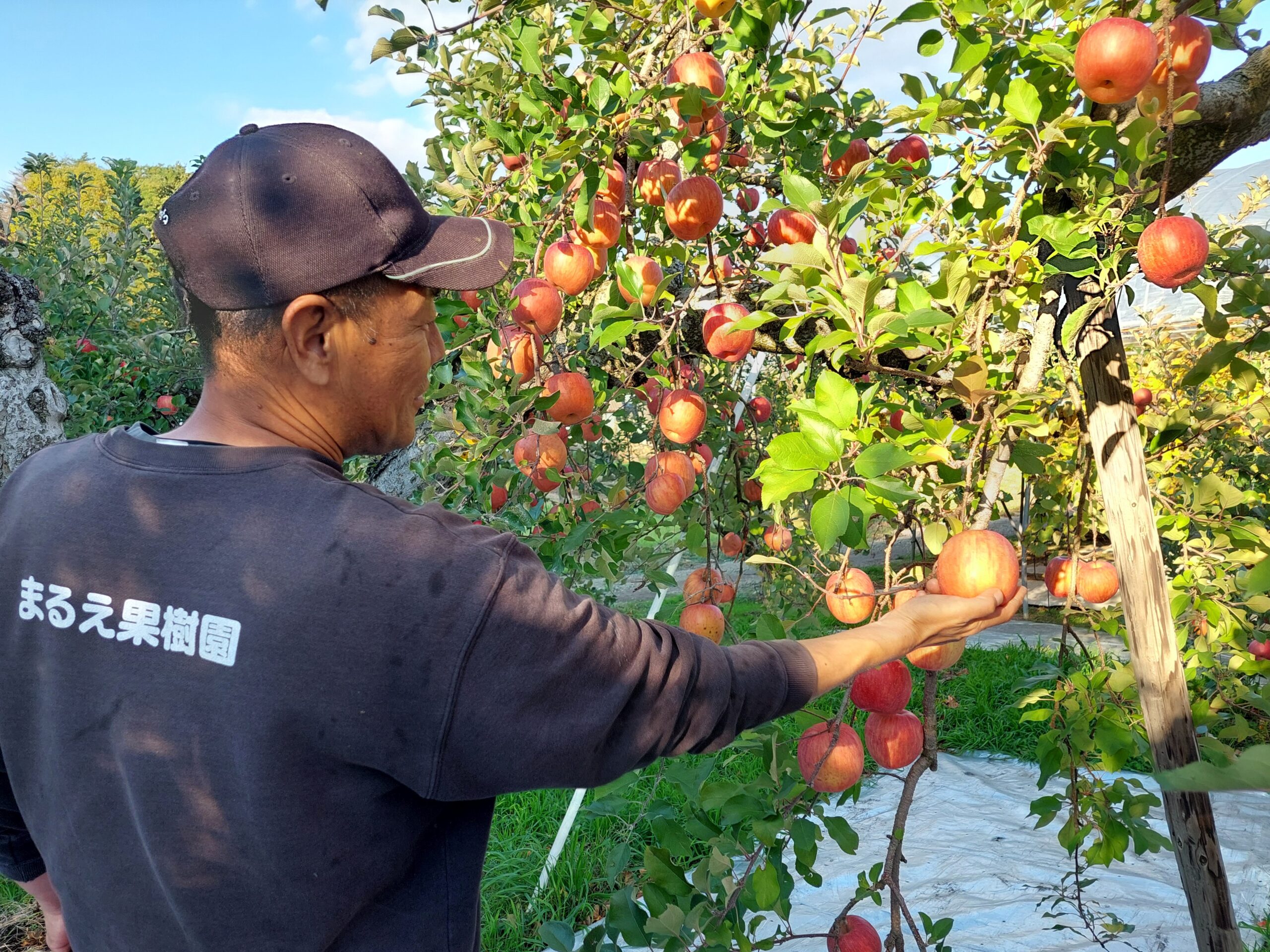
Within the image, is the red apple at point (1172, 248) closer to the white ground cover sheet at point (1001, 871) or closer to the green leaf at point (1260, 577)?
the green leaf at point (1260, 577)

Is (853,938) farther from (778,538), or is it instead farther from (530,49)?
(530,49)

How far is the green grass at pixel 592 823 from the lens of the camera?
9.68ft

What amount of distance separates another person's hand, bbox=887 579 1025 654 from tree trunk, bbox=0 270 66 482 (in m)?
3.37

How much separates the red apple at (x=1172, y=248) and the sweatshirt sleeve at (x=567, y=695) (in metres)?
0.84

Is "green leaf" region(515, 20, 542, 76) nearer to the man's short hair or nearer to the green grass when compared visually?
the man's short hair

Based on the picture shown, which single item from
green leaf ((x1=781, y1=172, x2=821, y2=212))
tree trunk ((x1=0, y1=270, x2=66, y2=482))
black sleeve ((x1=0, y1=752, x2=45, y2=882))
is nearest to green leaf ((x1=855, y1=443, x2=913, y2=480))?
green leaf ((x1=781, y1=172, x2=821, y2=212))

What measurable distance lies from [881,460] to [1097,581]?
0.83m

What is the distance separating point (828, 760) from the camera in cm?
128

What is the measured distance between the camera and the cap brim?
0.91 meters

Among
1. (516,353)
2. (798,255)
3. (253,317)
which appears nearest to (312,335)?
(253,317)

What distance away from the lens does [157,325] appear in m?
5.05

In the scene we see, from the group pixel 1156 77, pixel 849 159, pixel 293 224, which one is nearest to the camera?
pixel 293 224

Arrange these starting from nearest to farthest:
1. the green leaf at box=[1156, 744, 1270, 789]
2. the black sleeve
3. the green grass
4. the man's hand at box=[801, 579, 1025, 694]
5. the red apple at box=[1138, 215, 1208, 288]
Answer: the green leaf at box=[1156, 744, 1270, 789] → the man's hand at box=[801, 579, 1025, 694] → the black sleeve → the red apple at box=[1138, 215, 1208, 288] → the green grass

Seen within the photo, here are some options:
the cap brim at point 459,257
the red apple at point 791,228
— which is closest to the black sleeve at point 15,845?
the cap brim at point 459,257
